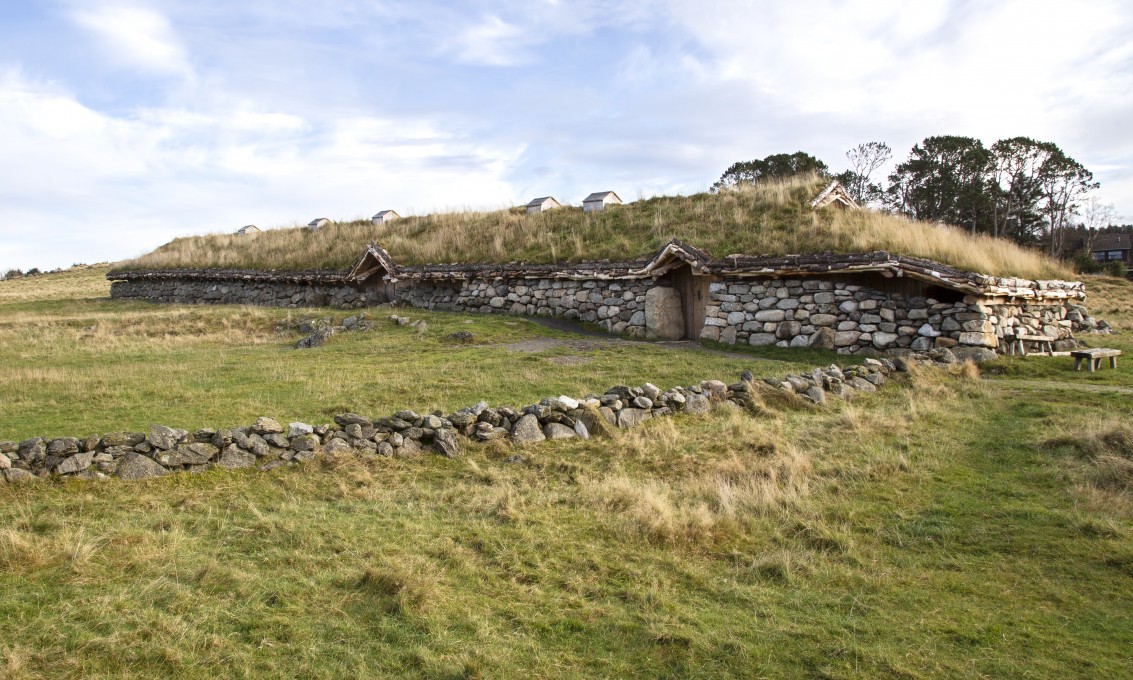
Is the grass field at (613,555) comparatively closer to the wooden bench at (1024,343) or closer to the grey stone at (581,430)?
the grey stone at (581,430)

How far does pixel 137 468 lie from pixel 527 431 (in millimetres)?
4142

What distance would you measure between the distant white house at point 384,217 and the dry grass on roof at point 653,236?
58cm

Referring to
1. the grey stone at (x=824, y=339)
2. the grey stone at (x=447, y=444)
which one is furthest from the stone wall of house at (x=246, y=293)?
the grey stone at (x=447, y=444)

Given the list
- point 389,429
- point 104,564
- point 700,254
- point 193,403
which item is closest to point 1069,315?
point 700,254

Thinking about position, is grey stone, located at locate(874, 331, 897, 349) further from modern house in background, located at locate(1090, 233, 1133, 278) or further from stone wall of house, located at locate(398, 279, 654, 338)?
modern house in background, located at locate(1090, 233, 1133, 278)

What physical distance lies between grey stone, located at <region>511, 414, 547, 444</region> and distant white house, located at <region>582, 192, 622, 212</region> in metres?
18.4

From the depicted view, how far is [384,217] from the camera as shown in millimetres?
34312

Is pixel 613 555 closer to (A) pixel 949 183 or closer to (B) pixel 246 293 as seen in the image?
(B) pixel 246 293

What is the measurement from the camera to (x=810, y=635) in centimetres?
458

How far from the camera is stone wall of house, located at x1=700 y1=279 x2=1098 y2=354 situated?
640 inches

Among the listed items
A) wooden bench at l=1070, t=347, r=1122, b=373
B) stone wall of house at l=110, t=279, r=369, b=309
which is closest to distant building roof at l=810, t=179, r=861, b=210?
wooden bench at l=1070, t=347, r=1122, b=373

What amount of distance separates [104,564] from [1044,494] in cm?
816

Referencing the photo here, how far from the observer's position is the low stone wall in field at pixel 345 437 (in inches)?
294

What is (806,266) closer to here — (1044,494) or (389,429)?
(1044,494)
